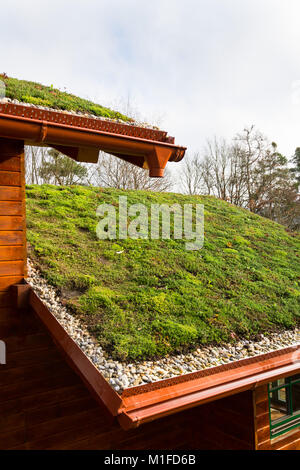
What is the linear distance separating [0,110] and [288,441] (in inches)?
193

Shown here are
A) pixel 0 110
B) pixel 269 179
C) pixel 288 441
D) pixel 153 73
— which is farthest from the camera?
pixel 269 179

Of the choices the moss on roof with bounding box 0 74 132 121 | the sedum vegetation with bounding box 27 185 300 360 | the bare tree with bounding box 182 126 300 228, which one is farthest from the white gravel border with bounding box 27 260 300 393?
the bare tree with bounding box 182 126 300 228

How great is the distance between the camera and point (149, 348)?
3.29 metres

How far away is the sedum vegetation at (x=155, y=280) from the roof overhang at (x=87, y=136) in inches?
70.4

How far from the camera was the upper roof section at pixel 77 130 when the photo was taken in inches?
105

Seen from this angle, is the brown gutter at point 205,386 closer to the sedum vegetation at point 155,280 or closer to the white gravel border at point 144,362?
the white gravel border at point 144,362

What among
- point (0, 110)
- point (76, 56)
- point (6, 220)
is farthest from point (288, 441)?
point (76, 56)

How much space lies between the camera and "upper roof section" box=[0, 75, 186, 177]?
8.75 ft

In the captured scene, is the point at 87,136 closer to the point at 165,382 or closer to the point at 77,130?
the point at 77,130

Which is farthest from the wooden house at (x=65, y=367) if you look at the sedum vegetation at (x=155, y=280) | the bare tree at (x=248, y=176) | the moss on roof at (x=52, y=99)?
the bare tree at (x=248, y=176)

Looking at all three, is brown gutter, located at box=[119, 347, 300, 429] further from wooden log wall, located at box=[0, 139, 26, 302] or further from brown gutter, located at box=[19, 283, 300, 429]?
wooden log wall, located at box=[0, 139, 26, 302]

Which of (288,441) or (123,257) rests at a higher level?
(123,257)
